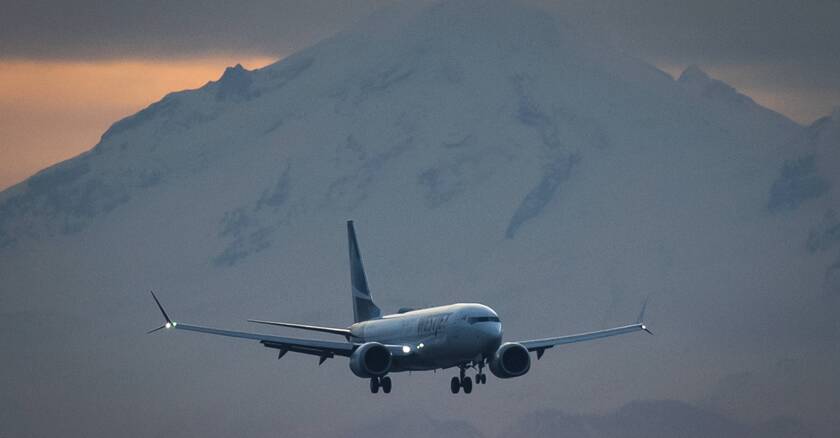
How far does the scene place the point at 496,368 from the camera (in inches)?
5335

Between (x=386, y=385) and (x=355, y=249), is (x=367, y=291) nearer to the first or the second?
(x=355, y=249)

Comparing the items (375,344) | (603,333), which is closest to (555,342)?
(603,333)

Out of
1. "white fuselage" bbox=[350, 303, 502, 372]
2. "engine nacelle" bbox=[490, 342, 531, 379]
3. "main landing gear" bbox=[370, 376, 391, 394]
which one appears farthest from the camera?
"main landing gear" bbox=[370, 376, 391, 394]

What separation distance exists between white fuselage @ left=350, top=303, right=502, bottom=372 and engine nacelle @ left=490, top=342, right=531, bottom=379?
633mm

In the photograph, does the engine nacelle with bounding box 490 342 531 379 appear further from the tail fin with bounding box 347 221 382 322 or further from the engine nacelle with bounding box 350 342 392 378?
the tail fin with bounding box 347 221 382 322

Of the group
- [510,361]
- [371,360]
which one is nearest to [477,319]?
[510,361]

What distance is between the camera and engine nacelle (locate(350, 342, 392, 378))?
137m

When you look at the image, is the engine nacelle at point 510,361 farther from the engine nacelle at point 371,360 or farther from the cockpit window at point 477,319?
the engine nacelle at point 371,360

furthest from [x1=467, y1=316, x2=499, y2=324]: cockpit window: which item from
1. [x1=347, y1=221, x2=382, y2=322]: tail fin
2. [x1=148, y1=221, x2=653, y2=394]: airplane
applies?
[x1=347, y1=221, x2=382, y2=322]: tail fin

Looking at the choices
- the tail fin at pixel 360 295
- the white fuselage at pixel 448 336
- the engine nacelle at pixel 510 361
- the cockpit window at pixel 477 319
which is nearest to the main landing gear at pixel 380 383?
the white fuselage at pixel 448 336

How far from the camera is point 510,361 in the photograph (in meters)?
136

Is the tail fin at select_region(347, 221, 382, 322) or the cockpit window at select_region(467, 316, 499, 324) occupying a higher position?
the tail fin at select_region(347, 221, 382, 322)

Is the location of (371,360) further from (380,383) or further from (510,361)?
(510,361)

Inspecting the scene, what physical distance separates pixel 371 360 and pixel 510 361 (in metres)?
9.19
